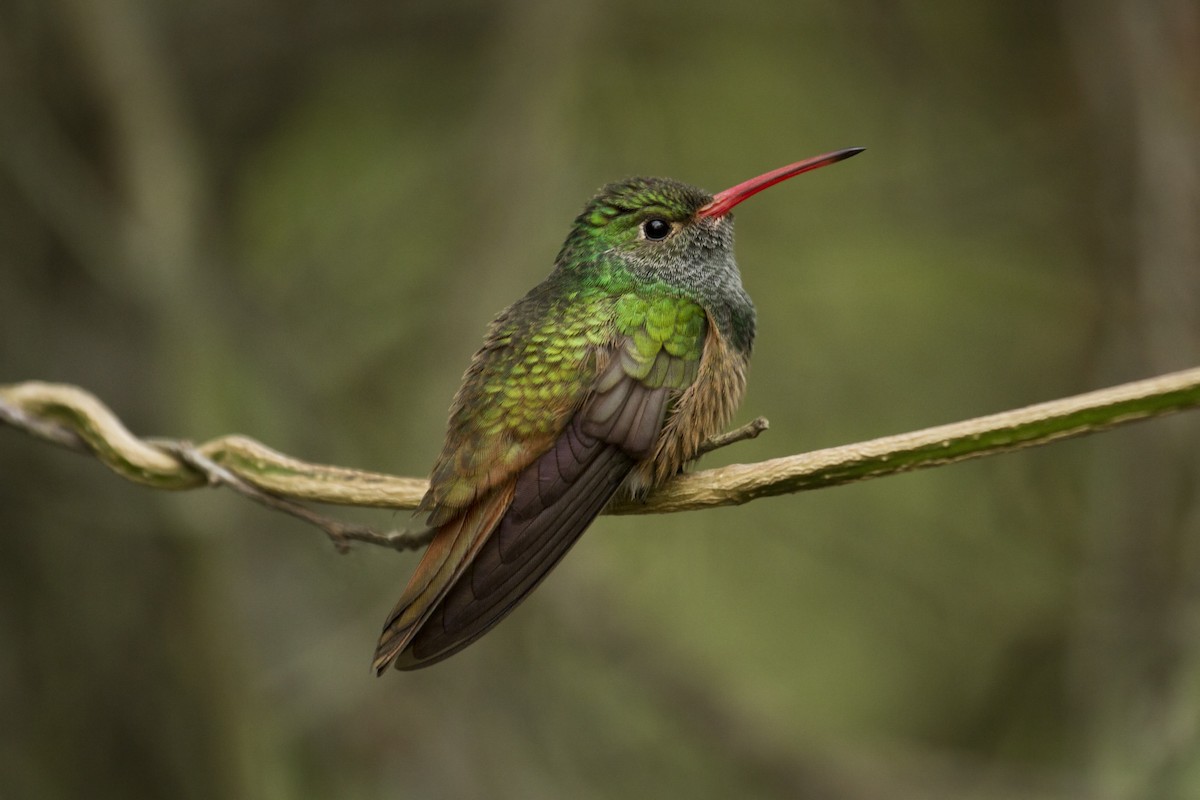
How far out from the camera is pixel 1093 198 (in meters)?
5.30

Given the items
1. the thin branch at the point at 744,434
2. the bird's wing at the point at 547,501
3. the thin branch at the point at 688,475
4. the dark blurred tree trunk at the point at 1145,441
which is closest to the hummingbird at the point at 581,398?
the bird's wing at the point at 547,501

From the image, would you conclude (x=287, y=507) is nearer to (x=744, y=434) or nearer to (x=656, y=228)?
(x=744, y=434)

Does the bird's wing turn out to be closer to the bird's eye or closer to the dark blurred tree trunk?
the bird's eye

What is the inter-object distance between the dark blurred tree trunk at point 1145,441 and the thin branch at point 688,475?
209 centimetres

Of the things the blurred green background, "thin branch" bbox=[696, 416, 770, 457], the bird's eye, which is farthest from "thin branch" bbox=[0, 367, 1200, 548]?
the blurred green background

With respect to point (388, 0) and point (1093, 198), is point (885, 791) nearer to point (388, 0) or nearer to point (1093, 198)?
point (1093, 198)

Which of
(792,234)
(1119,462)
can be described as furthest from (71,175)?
(1119,462)

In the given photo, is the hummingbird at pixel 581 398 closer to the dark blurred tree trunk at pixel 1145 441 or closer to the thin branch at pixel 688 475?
the thin branch at pixel 688 475

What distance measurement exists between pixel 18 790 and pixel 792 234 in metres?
3.76

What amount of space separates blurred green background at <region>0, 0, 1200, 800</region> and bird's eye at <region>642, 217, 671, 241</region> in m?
1.76

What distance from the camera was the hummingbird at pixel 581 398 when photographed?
2428 millimetres

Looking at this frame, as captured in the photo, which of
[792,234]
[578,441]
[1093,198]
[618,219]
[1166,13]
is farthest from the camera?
[792,234]

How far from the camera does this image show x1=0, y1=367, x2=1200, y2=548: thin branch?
1861mm

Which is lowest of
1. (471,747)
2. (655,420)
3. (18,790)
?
(471,747)
